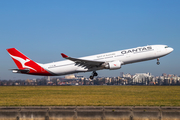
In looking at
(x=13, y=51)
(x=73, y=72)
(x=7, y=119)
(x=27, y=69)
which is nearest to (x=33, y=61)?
(x=27, y=69)

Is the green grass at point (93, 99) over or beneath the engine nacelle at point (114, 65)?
beneath

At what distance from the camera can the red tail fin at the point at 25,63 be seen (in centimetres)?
3919

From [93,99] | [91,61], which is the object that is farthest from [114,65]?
[93,99]

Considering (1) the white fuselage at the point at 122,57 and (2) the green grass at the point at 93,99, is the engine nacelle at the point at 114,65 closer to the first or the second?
(1) the white fuselage at the point at 122,57

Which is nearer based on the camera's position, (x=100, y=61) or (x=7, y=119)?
(x=7, y=119)

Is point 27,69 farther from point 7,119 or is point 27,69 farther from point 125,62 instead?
point 7,119

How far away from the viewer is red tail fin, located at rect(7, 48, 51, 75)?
39.2 meters

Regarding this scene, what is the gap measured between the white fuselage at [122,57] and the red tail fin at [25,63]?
51.5 inches

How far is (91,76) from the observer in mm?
39625

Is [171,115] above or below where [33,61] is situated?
below

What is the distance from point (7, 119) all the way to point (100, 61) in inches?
1057

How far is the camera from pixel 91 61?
3619 centimetres

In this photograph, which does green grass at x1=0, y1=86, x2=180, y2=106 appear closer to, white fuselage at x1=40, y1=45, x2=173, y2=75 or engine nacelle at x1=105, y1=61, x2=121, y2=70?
engine nacelle at x1=105, y1=61, x2=121, y2=70

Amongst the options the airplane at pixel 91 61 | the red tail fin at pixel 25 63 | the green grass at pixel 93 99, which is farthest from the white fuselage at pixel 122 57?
the green grass at pixel 93 99
